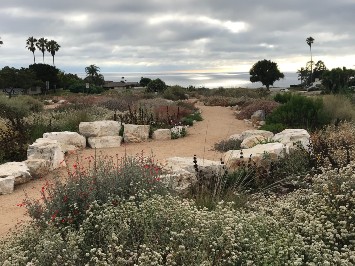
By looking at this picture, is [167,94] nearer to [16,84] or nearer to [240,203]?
[240,203]

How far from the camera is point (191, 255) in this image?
3.62 meters

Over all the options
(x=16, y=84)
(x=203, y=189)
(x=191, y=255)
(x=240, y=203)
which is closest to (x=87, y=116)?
(x=203, y=189)

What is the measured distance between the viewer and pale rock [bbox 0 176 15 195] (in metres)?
8.34

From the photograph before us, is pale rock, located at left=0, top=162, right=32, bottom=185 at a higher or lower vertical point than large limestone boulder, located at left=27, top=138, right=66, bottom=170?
lower

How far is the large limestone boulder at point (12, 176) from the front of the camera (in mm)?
8367

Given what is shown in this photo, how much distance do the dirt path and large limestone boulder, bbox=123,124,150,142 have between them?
0.35m

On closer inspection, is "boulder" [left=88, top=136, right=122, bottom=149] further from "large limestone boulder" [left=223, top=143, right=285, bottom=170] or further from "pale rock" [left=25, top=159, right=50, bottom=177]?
"large limestone boulder" [left=223, top=143, right=285, bottom=170]

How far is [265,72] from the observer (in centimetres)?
6272

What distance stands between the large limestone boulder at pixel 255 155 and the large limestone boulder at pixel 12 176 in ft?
14.1

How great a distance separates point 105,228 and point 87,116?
11137mm

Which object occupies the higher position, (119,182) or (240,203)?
(119,182)

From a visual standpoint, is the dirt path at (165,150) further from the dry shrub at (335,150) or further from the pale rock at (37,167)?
the dry shrub at (335,150)

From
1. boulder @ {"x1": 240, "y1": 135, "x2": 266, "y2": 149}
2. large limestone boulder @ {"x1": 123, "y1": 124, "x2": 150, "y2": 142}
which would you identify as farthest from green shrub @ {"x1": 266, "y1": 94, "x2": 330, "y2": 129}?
large limestone boulder @ {"x1": 123, "y1": 124, "x2": 150, "y2": 142}

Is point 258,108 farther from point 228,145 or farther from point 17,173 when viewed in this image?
point 17,173
